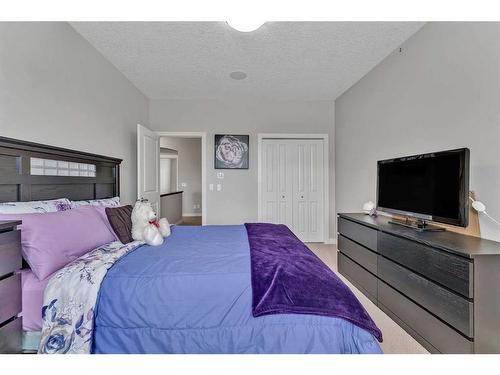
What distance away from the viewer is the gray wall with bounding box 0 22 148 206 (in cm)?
161

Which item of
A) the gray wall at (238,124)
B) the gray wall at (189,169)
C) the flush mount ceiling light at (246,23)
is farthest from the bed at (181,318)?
the gray wall at (189,169)

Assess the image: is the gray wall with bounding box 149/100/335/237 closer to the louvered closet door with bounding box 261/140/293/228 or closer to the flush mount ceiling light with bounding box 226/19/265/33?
the louvered closet door with bounding box 261/140/293/228

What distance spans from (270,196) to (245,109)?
1544 mm

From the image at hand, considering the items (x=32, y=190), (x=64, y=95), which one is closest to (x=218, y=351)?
(x=32, y=190)

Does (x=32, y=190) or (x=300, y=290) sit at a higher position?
(x=32, y=190)

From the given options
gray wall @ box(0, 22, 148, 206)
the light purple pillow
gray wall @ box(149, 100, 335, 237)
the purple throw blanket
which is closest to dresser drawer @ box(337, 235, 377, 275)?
the purple throw blanket

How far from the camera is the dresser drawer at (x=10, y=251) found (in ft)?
3.51

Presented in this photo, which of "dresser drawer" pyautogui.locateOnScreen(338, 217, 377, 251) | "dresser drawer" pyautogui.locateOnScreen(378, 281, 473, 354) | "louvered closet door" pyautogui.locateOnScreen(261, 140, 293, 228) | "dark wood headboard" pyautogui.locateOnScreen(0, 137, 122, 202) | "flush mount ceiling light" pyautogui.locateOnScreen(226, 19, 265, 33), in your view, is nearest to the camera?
"flush mount ceiling light" pyautogui.locateOnScreen(226, 19, 265, 33)

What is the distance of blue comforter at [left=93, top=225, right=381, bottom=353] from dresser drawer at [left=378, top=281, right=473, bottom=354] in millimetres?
754

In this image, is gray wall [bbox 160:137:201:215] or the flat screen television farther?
gray wall [bbox 160:137:201:215]

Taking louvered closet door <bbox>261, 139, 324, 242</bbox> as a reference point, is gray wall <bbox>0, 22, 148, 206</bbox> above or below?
above

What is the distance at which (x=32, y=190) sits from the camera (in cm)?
172

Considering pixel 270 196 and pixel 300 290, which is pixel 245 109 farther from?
pixel 300 290
